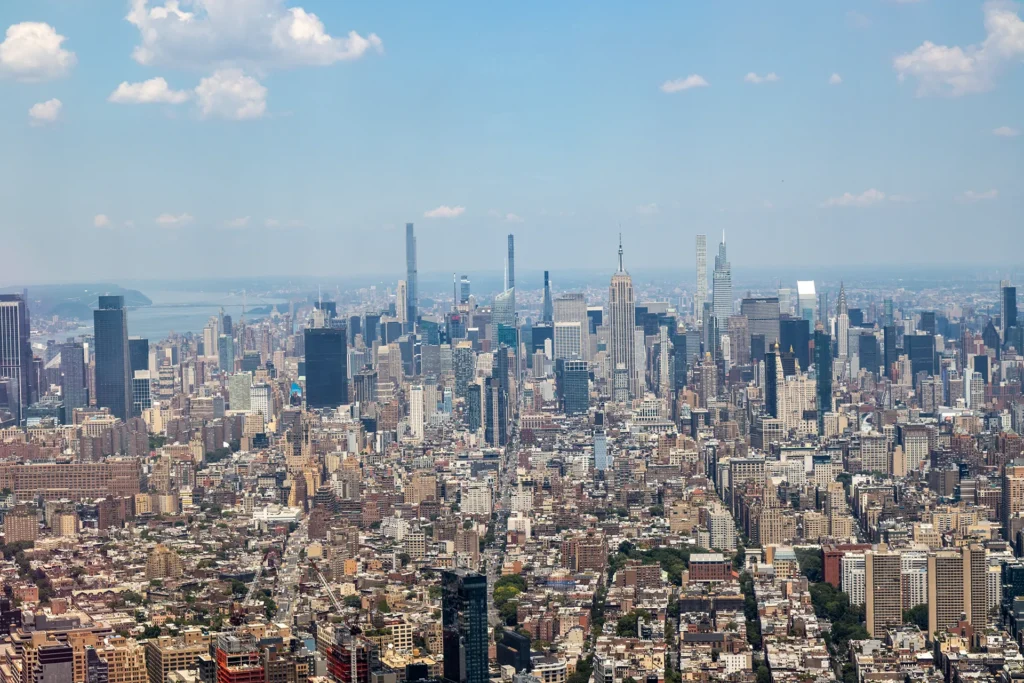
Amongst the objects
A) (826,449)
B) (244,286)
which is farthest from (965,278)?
(244,286)

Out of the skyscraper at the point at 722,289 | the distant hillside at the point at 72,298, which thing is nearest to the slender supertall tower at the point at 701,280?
the skyscraper at the point at 722,289

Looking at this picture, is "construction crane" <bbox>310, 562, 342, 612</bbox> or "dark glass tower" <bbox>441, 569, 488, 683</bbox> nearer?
"dark glass tower" <bbox>441, 569, 488, 683</bbox>

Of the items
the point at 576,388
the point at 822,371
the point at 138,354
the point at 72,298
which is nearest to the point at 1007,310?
the point at 822,371

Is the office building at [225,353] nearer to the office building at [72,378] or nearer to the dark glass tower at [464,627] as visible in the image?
the office building at [72,378]

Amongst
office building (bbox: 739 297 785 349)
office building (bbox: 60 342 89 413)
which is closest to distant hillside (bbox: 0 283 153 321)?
office building (bbox: 60 342 89 413)

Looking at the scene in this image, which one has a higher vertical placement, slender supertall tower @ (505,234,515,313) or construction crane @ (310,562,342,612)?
slender supertall tower @ (505,234,515,313)

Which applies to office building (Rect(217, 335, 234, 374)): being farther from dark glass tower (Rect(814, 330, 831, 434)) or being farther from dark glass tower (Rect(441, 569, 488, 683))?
dark glass tower (Rect(441, 569, 488, 683))

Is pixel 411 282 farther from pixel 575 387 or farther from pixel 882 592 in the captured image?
pixel 882 592
